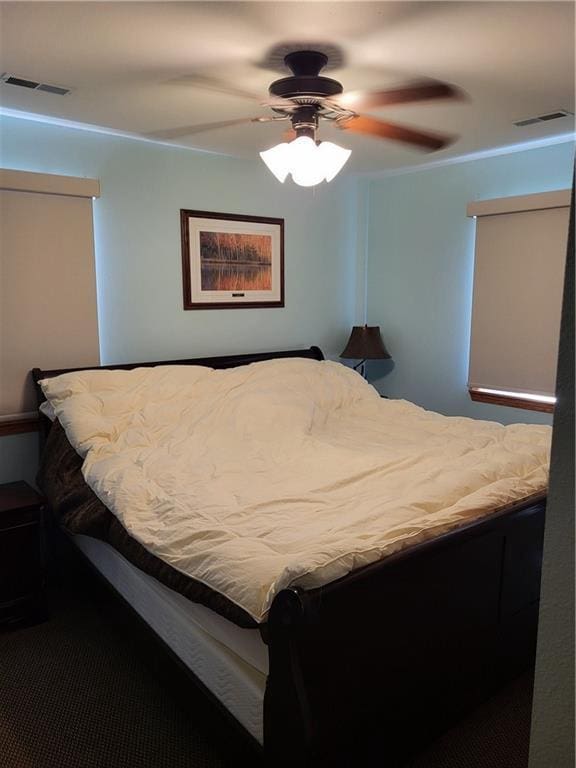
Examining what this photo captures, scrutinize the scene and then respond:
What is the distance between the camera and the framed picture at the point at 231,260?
11.8 ft

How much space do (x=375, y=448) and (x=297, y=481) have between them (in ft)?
1.97

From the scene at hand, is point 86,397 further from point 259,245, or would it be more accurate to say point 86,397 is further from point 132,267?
point 259,245

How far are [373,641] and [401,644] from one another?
13cm

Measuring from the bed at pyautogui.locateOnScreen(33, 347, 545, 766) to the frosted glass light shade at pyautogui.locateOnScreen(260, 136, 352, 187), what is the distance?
4.57 feet

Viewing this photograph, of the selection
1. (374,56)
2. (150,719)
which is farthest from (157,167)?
(150,719)

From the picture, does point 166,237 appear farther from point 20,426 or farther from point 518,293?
point 518,293

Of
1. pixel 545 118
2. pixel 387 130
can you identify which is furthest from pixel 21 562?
pixel 545 118

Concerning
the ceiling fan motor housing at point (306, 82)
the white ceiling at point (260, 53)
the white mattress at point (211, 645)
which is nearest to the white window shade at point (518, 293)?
the white ceiling at point (260, 53)

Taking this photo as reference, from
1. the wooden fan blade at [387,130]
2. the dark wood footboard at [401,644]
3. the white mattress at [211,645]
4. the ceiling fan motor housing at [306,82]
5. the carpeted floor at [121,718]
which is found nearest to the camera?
the dark wood footboard at [401,644]

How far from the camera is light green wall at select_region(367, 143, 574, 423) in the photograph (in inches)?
146

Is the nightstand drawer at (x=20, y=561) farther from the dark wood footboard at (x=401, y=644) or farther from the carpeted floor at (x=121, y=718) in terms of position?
the dark wood footboard at (x=401, y=644)

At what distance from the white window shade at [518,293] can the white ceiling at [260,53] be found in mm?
654

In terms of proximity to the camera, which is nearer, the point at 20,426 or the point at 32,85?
the point at 32,85

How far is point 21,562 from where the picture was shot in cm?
259
